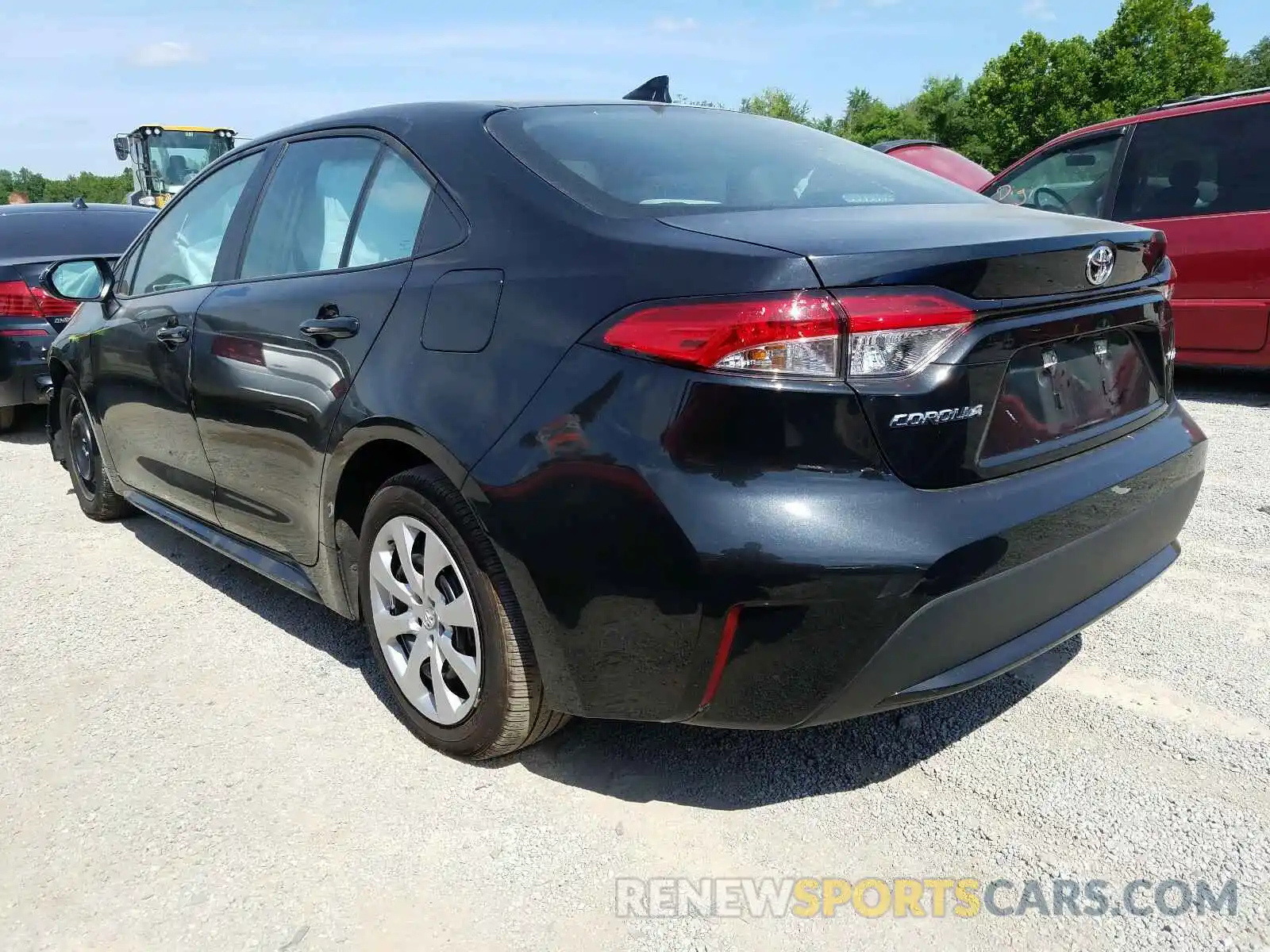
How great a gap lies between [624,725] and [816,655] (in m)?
0.95

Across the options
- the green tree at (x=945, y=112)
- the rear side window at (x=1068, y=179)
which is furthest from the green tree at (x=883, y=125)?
the rear side window at (x=1068, y=179)

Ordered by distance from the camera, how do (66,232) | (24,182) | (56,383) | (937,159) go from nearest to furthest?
(56,383) → (66,232) → (937,159) → (24,182)

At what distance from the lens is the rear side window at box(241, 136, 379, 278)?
2836mm

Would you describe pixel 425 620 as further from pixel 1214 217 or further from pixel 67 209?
pixel 67 209

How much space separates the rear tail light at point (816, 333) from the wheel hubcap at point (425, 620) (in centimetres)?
83

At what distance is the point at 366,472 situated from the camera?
2.65 m

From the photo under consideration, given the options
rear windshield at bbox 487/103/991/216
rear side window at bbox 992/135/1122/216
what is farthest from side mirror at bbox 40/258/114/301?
rear side window at bbox 992/135/1122/216

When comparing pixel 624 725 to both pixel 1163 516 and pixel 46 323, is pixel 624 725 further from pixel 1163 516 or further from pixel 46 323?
pixel 46 323

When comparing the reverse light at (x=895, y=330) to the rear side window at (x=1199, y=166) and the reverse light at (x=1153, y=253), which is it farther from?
the rear side window at (x=1199, y=166)

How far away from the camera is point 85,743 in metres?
2.71

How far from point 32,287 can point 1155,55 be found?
5050cm

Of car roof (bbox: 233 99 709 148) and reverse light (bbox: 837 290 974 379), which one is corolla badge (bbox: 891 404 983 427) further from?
car roof (bbox: 233 99 709 148)

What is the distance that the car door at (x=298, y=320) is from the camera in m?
2.59

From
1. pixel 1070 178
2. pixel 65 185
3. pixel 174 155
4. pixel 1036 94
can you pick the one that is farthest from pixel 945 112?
pixel 65 185
